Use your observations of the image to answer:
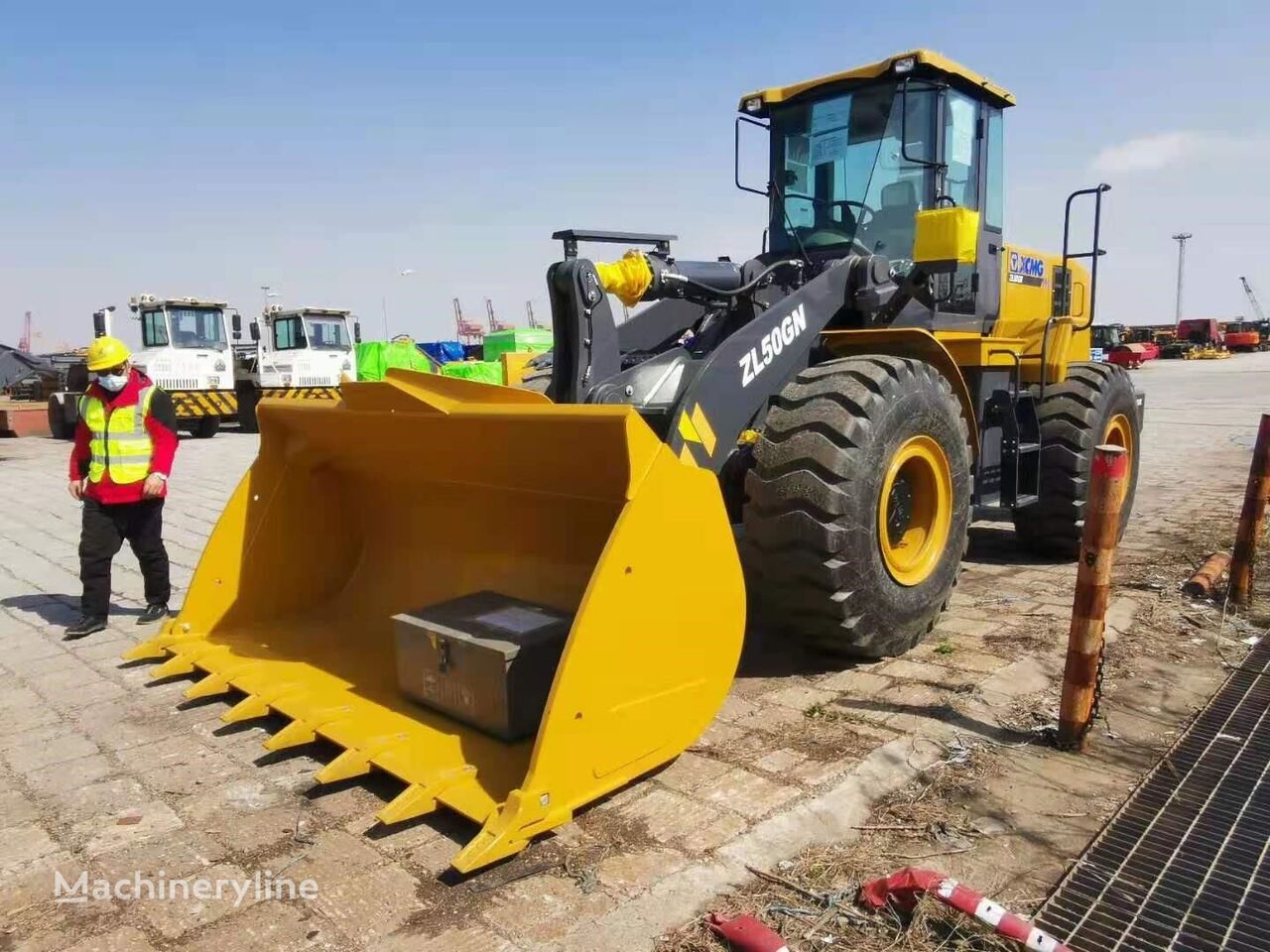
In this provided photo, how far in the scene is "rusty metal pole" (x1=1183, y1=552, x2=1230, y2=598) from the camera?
539 cm

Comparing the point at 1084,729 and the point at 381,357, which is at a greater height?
the point at 381,357

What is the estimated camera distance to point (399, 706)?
136 inches

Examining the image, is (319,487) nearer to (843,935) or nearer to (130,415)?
(130,415)

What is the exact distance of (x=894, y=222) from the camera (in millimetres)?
5316

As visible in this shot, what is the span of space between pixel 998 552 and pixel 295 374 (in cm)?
1583

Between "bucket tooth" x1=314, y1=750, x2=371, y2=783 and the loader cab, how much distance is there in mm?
3710

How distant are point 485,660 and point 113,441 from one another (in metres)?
3.08

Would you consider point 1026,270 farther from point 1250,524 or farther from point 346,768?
point 346,768

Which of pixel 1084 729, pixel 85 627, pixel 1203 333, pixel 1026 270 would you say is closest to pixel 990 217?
pixel 1026 270

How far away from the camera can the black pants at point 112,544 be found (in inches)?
196

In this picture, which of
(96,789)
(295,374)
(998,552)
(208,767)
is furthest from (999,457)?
(295,374)

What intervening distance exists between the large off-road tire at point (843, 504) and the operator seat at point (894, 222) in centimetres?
131

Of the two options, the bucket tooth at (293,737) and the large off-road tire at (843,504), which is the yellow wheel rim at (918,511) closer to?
the large off-road tire at (843,504)

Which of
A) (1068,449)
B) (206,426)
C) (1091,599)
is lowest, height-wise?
(206,426)
